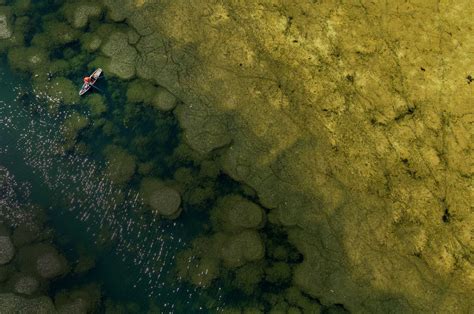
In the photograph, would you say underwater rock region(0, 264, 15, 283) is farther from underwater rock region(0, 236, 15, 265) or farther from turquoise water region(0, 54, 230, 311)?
turquoise water region(0, 54, 230, 311)

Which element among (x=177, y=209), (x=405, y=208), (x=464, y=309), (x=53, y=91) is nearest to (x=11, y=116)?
(x=53, y=91)

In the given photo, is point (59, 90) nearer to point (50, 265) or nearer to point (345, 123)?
point (50, 265)

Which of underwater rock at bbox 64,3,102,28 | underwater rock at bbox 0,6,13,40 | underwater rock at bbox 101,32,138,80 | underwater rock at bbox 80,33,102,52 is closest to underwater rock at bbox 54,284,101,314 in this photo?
underwater rock at bbox 101,32,138,80

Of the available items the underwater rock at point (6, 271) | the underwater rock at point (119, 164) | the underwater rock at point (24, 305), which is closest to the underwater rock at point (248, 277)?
the underwater rock at point (119, 164)

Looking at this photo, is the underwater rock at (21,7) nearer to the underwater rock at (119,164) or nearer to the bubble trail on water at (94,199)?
the bubble trail on water at (94,199)

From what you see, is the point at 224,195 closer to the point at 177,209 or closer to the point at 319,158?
the point at 177,209
